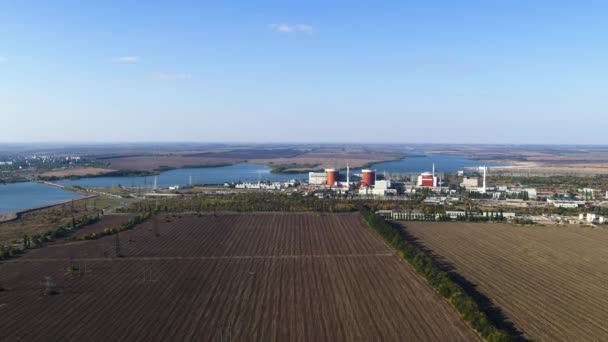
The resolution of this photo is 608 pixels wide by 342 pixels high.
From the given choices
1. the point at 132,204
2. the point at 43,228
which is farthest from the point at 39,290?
the point at 132,204

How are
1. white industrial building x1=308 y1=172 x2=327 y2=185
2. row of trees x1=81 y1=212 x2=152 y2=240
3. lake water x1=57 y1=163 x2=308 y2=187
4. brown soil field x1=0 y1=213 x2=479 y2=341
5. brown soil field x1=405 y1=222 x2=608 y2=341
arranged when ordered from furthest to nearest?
lake water x1=57 y1=163 x2=308 y2=187 → white industrial building x1=308 y1=172 x2=327 y2=185 → row of trees x1=81 y1=212 x2=152 y2=240 → brown soil field x1=405 y1=222 x2=608 y2=341 → brown soil field x1=0 y1=213 x2=479 y2=341

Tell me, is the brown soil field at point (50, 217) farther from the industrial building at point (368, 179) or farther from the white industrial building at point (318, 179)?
the industrial building at point (368, 179)

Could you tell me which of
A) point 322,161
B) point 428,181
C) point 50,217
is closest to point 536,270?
point 50,217

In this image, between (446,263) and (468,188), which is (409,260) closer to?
(446,263)

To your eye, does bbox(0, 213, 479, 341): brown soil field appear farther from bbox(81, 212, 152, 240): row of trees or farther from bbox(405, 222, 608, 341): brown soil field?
bbox(405, 222, 608, 341): brown soil field

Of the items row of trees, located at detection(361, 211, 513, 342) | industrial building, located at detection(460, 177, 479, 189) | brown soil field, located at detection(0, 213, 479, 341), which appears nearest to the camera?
row of trees, located at detection(361, 211, 513, 342)

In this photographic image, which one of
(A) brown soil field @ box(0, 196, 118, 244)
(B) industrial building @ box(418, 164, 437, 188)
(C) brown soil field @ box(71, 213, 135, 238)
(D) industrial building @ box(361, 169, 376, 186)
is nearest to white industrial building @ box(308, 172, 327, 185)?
(D) industrial building @ box(361, 169, 376, 186)

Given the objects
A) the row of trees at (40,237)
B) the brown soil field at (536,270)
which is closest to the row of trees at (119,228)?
the row of trees at (40,237)
